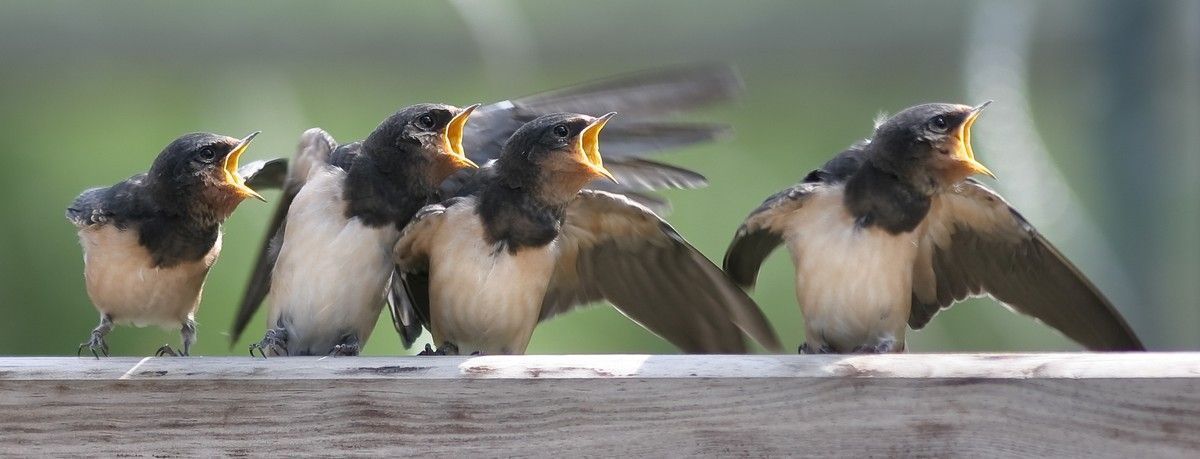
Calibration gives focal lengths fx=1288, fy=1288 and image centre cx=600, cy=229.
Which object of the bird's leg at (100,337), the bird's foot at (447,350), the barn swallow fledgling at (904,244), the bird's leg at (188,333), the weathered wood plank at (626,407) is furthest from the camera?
the bird's leg at (188,333)

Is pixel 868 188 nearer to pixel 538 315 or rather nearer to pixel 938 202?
pixel 938 202

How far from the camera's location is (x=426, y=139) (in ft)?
7.16

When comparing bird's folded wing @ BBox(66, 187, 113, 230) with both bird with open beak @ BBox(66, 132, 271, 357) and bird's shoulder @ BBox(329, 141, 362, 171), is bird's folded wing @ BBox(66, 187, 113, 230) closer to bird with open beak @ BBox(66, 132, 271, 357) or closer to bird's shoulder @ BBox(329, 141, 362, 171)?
bird with open beak @ BBox(66, 132, 271, 357)

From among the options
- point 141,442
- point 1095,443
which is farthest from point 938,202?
point 141,442

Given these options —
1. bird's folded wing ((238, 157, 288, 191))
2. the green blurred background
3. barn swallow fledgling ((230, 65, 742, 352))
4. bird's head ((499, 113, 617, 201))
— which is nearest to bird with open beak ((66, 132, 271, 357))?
barn swallow fledgling ((230, 65, 742, 352))

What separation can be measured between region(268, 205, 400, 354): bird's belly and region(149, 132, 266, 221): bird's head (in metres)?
0.12

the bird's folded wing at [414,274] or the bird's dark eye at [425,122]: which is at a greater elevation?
the bird's dark eye at [425,122]

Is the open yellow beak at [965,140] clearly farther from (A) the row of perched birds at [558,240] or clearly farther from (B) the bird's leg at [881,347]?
(B) the bird's leg at [881,347]

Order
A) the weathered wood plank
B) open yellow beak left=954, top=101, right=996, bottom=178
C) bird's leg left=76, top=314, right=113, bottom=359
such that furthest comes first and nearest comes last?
bird's leg left=76, top=314, right=113, bottom=359 < open yellow beak left=954, top=101, right=996, bottom=178 < the weathered wood plank

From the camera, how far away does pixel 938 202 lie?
232 centimetres

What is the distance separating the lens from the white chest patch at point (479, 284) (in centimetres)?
221

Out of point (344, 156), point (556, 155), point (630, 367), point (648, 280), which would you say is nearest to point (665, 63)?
point (648, 280)

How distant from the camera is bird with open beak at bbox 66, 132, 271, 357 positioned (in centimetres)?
225

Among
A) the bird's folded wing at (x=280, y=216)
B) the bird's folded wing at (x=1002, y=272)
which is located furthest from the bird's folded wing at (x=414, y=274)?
the bird's folded wing at (x=1002, y=272)
